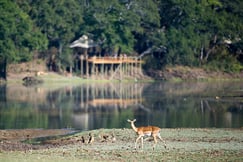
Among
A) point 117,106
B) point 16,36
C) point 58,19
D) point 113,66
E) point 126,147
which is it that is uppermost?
point 58,19

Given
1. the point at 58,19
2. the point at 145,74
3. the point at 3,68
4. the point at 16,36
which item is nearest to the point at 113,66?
the point at 145,74

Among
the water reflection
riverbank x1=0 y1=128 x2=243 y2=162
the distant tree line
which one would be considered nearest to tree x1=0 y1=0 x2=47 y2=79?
the distant tree line

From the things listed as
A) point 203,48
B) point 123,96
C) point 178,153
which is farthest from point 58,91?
point 178,153

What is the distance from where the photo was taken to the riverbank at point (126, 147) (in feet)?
90.7

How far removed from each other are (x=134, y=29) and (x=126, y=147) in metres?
59.3

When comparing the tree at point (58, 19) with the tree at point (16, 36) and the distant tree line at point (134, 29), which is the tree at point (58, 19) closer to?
the distant tree line at point (134, 29)

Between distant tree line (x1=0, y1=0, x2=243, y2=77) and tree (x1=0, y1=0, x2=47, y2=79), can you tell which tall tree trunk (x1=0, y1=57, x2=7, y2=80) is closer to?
tree (x1=0, y1=0, x2=47, y2=79)

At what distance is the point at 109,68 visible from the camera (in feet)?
305

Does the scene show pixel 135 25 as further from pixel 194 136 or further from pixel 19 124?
pixel 194 136

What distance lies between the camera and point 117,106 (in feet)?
189

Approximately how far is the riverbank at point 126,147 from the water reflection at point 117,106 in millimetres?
6488

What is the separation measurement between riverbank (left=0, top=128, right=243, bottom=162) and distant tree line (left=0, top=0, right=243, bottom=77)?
1846 inches

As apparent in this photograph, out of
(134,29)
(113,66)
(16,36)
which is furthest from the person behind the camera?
(113,66)

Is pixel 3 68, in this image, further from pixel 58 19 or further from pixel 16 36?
pixel 58 19
